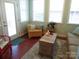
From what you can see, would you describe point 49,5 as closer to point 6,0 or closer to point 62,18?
point 62,18

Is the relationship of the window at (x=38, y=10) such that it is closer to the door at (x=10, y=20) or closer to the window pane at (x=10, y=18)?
the door at (x=10, y=20)

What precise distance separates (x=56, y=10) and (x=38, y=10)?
1.10 metres

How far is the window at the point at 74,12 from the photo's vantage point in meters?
4.29

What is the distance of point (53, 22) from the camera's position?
15.3ft

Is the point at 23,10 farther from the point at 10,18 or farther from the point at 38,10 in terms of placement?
the point at 10,18

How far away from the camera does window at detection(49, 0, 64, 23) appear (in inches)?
178

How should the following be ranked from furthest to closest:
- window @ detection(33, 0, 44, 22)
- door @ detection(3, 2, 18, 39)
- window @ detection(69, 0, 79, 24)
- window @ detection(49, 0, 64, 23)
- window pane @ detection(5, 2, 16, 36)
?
window @ detection(33, 0, 44, 22)
window @ detection(49, 0, 64, 23)
window @ detection(69, 0, 79, 24)
window pane @ detection(5, 2, 16, 36)
door @ detection(3, 2, 18, 39)

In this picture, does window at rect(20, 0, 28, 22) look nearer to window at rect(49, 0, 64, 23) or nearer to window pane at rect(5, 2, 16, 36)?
window pane at rect(5, 2, 16, 36)

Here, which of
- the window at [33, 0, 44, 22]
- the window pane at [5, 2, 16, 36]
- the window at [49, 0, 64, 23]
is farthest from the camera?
the window at [33, 0, 44, 22]

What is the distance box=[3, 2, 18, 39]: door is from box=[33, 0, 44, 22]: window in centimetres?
151

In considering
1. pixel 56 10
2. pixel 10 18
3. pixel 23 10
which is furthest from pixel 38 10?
pixel 10 18

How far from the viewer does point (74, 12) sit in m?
4.39

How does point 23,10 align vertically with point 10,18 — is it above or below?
above

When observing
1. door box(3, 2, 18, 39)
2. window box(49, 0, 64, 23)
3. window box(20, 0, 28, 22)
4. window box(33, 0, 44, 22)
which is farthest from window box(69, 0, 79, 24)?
door box(3, 2, 18, 39)
